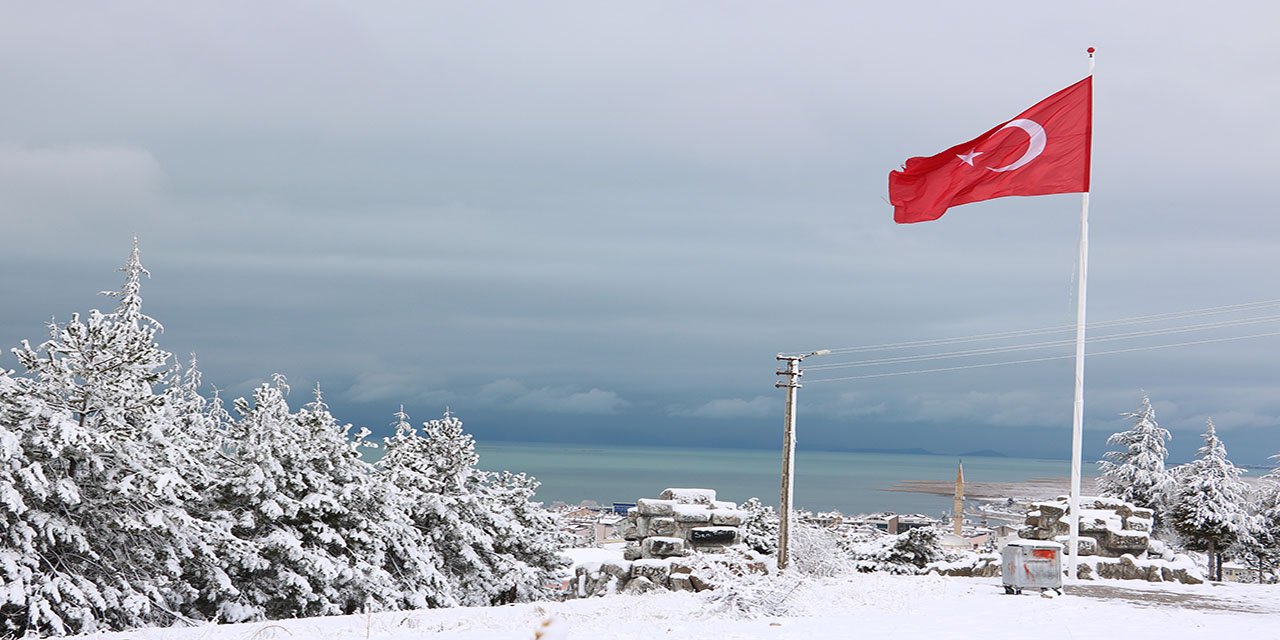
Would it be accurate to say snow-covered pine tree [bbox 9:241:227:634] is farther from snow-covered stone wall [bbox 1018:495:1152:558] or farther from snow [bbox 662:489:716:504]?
snow-covered stone wall [bbox 1018:495:1152:558]

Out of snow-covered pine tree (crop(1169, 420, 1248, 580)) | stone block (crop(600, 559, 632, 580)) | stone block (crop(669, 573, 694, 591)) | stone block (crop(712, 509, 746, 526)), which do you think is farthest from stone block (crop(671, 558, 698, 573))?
snow-covered pine tree (crop(1169, 420, 1248, 580))

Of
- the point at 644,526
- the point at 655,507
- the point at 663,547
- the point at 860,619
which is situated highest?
the point at 655,507

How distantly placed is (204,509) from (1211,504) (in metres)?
39.5

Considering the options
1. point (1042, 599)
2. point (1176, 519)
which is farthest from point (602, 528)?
point (1042, 599)

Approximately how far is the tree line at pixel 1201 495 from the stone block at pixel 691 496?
22470 mm

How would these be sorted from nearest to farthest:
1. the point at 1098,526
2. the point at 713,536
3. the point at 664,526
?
the point at 1098,526 → the point at 713,536 → the point at 664,526

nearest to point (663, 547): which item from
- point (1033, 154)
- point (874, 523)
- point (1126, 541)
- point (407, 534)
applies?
point (407, 534)

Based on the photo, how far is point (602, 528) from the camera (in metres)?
74.4

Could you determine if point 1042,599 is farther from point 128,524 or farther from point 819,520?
point 819,520

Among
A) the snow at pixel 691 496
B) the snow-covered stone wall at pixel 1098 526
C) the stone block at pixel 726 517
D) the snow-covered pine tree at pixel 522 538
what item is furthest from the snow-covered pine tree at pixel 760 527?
the snow-covered stone wall at pixel 1098 526

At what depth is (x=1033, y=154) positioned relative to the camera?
19234 millimetres

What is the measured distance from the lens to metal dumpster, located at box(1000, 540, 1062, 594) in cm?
1816

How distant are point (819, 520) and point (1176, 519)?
16267 mm

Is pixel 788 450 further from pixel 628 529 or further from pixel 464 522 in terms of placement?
pixel 464 522
